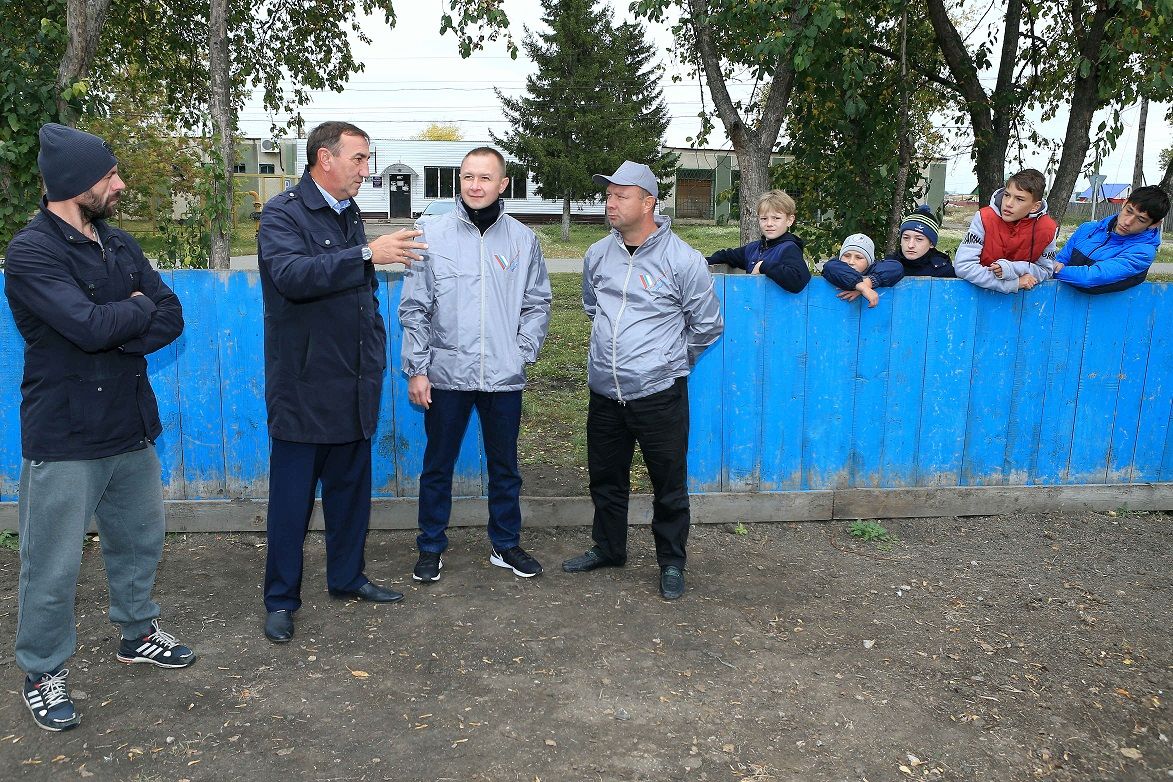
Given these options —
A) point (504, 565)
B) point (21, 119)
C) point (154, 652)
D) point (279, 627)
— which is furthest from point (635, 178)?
point (21, 119)

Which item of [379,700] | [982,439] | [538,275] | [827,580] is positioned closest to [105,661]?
[379,700]

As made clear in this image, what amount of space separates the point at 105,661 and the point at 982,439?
190 inches

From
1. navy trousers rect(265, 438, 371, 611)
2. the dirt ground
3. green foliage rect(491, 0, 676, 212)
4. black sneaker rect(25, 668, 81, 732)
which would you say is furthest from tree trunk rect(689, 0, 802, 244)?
green foliage rect(491, 0, 676, 212)

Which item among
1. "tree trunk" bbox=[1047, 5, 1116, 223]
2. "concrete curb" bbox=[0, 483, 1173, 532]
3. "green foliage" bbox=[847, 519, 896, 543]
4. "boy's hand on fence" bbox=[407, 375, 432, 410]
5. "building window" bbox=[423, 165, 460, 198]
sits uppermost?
"building window" bbox=[423, 165, 460, 198]

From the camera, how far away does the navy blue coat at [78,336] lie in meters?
3.19

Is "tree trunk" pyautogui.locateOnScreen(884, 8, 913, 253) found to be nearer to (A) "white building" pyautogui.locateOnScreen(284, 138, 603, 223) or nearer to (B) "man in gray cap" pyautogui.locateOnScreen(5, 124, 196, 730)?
(B) "man in gray cap" pyautogui.locateOnScreen(5, 124, 196, 730)

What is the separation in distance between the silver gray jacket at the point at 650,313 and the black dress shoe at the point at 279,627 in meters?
1.82

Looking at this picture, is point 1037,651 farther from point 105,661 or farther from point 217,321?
point 217,321

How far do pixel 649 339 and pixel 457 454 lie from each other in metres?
1.17

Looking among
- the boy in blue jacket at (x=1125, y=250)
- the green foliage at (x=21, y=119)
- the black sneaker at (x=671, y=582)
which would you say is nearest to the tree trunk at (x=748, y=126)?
the boy in blue jacket at (x=1125, y=250)

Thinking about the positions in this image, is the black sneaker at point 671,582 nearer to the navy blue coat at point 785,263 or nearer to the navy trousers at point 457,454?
the navy trousers at point 457,454

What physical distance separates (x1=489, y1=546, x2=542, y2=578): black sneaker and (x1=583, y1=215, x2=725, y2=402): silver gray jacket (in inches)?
38.6

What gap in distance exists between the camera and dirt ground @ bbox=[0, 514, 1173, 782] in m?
3.21

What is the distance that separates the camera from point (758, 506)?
18.2ft
